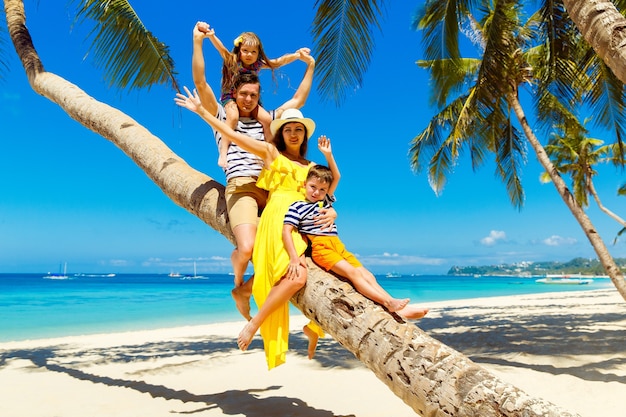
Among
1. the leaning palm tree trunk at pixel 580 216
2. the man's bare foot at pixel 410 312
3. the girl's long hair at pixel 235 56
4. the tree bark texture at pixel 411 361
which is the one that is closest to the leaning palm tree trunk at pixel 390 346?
the tree bark texture at pixel 411 361

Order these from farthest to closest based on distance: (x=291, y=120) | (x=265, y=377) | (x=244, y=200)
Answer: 1. (x=265, y=377)
2. (x=291, y=120)
3. (x=244, y=200)

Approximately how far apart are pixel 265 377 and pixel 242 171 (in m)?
4.59

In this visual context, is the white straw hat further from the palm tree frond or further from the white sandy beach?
the palm tree frond

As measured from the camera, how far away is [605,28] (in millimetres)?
3896

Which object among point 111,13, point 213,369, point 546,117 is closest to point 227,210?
point 111,13

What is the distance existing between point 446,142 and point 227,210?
1187cm

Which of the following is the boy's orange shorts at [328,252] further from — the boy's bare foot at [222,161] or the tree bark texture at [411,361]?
the boy's bare foot at [222,161]

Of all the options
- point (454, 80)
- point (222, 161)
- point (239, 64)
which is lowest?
point (222, 161)

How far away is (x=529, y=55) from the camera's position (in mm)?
13898

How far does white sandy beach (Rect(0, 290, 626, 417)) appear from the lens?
18.5ft

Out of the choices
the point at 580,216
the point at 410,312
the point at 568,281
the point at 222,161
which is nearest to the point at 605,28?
the point at 410,312

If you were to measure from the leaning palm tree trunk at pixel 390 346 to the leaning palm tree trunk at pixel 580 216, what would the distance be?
23.6 ft

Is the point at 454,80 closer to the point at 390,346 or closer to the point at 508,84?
the point at 508,84

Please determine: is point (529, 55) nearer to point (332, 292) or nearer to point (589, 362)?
point (589, 362)
